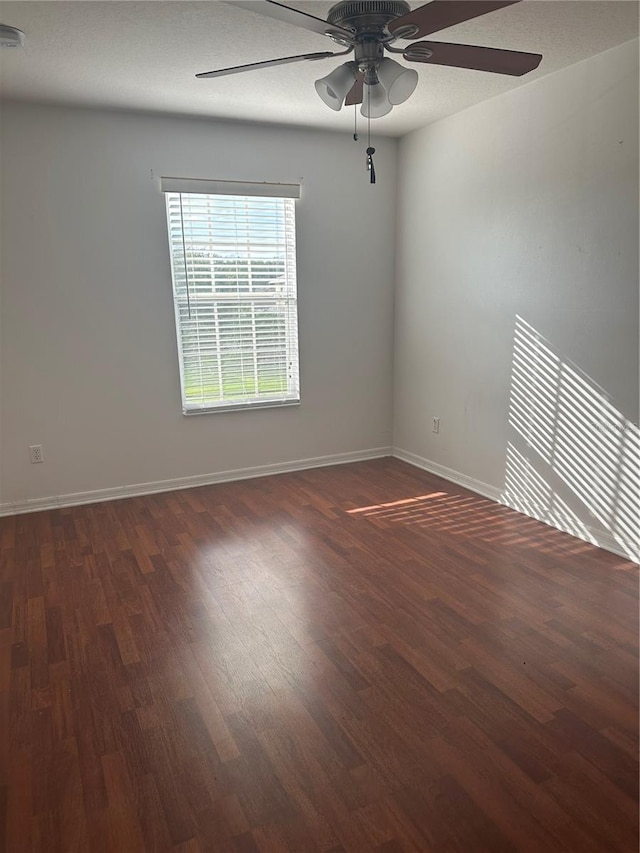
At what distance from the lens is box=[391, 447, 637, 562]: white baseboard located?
3002 millimetres

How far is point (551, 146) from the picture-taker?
3.12m

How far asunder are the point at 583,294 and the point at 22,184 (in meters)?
3.31

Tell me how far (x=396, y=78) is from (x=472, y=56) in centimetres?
26

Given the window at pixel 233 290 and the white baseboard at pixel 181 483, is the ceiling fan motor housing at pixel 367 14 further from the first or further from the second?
the white baseboard at pixel 181 483

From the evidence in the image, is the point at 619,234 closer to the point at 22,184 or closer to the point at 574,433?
the point at 574,433

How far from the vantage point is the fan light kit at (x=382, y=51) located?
1.67 meters

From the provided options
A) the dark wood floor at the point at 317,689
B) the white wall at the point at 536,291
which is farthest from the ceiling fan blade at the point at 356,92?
the dark wood floor at the point at 317,689

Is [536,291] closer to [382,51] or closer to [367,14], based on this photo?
[382,51]

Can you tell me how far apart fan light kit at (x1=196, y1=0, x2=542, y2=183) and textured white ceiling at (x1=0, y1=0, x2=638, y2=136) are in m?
0.46

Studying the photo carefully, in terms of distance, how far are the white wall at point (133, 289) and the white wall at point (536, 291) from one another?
56cm

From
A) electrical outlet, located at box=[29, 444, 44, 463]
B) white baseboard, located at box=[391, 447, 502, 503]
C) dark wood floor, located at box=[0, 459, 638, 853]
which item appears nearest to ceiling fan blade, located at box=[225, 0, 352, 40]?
dark wood floor, located at box=[0, 459, 638, 853]

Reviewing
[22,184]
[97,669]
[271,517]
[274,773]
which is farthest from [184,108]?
[274,773]

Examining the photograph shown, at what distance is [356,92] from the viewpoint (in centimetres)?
217

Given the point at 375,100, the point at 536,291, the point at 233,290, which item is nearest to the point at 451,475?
the point at 536,291
